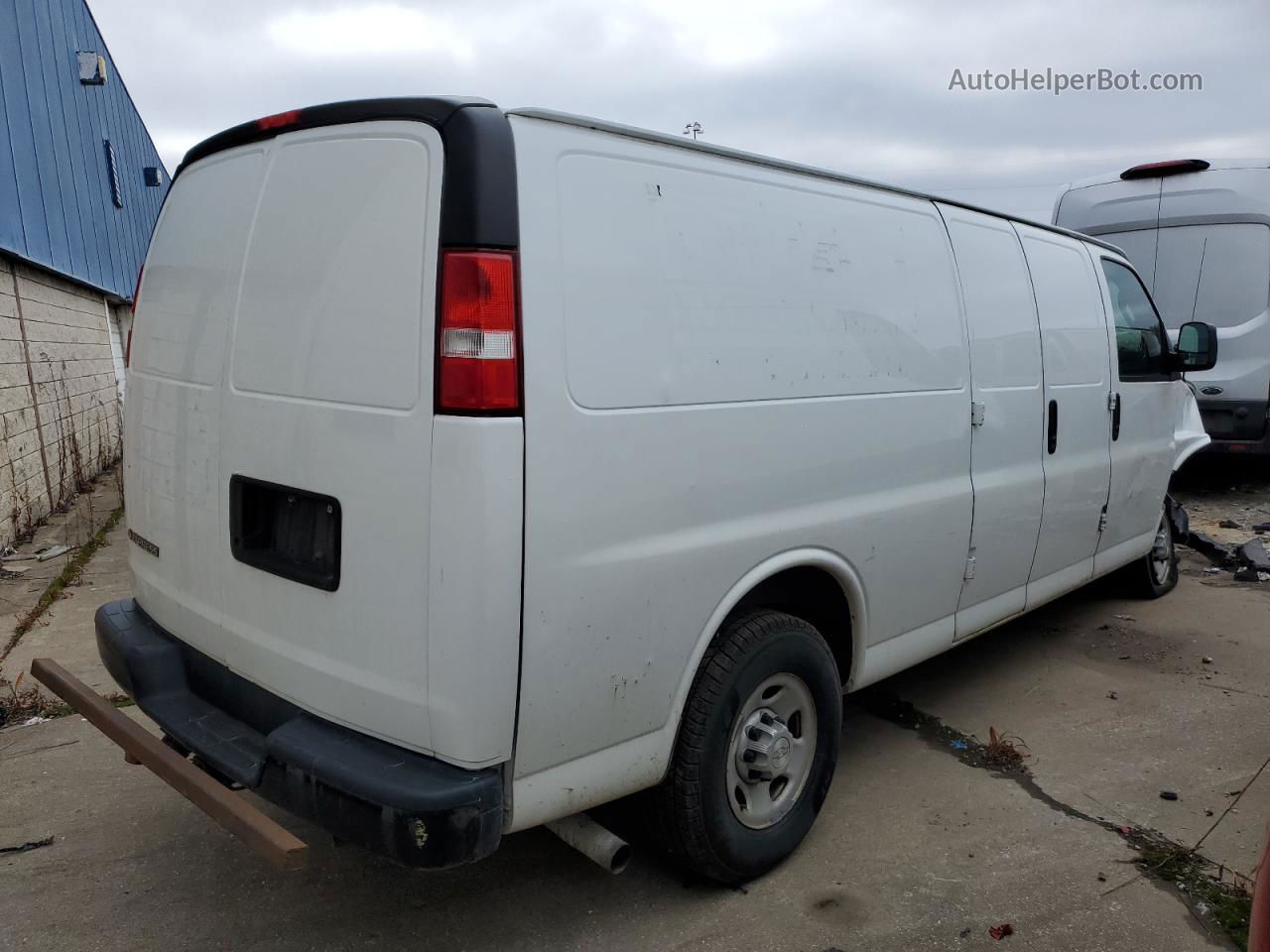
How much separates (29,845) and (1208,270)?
31.9 feet

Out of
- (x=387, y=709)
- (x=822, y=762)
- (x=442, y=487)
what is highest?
(x=442, y=487)

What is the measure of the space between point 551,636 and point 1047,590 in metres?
3.08

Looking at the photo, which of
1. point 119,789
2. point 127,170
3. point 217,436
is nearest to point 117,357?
point 127,170

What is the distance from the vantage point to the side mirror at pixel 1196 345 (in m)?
5.28

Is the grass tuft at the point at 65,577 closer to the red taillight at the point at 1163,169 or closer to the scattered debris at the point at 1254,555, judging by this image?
the scattered debris at the point at 1254,555

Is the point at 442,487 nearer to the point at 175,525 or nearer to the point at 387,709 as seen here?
the point at 387,709

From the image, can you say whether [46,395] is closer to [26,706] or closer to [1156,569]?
[26,706]

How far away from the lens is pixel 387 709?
2.23 m

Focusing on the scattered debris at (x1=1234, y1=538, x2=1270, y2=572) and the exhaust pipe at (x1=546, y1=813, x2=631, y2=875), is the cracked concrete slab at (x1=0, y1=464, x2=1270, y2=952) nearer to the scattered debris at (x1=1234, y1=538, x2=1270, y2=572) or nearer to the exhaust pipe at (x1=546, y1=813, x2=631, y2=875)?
the exhaust pipe at (x1=546, y1=813, x2=631, y2=875)

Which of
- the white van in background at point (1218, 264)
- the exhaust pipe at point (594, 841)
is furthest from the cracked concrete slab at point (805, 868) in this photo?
the white van in background at point (1218, 264)

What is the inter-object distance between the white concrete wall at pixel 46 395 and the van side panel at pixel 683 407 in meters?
6.28

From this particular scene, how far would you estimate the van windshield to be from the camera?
856cm

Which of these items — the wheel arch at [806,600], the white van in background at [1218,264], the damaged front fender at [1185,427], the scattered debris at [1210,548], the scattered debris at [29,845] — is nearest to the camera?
the wheel arch at [806,600]

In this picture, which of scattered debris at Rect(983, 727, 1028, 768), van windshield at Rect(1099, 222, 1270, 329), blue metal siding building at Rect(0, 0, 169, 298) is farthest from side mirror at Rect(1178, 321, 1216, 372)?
blue metal siding building at Rect(0, 0, 169, 298)
